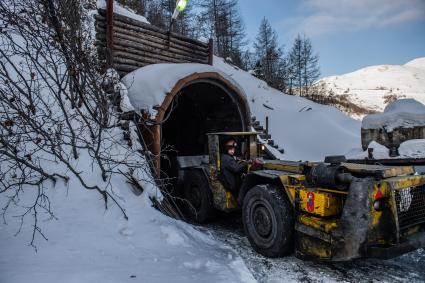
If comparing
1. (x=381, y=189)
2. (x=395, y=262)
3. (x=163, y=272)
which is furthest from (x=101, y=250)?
(x=395, y=262)

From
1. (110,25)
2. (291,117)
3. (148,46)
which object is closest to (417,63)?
(291,117)

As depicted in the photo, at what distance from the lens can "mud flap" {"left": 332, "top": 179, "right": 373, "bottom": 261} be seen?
13.0 ft

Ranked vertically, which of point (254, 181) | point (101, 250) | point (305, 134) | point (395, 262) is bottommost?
point (395, 262)

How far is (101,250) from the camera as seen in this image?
4371 millimetres

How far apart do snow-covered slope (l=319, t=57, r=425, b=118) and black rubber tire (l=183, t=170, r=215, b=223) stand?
3356cm

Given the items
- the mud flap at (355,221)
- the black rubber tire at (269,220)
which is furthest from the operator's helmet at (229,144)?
the mud flap at (355,221)

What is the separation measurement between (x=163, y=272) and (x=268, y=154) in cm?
875

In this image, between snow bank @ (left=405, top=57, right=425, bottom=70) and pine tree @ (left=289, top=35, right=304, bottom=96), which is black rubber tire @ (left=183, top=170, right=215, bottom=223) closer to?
pine tree @ (left=289, top=35, right=304, bottom=96)

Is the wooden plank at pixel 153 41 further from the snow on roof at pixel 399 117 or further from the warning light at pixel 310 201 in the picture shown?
the warning light at pixel 310 201

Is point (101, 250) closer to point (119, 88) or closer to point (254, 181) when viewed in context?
point (254, 181)

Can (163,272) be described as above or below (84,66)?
below

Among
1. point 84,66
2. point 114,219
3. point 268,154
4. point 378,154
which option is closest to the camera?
point 114,219

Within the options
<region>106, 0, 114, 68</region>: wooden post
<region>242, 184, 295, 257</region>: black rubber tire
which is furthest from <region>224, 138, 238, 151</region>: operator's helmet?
<region>106, 0, 114, 68</region>: wooden post

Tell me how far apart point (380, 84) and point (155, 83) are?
4929 cm
